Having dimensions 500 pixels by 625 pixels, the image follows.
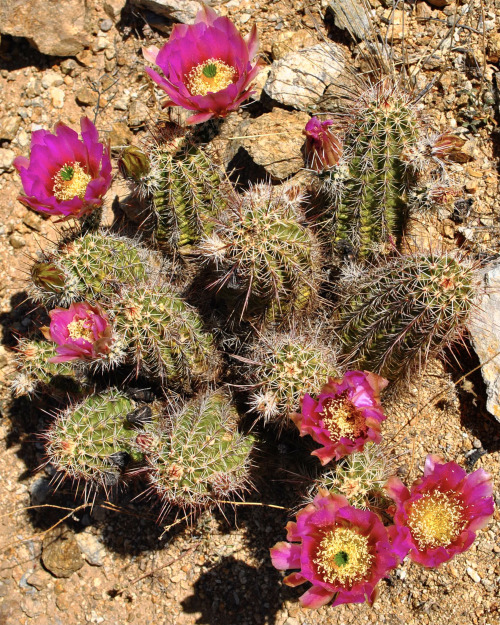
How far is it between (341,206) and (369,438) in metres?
1.42

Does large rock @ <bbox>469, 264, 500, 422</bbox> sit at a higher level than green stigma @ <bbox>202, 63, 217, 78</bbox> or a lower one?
lower

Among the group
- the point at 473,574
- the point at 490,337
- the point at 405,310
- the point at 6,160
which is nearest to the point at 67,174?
the point at 6,160

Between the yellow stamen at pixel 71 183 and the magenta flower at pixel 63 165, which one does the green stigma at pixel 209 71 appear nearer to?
the magenta flower at pixel 63 165

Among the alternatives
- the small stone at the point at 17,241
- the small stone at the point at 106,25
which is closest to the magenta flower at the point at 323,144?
the small stone at the point at 17,241

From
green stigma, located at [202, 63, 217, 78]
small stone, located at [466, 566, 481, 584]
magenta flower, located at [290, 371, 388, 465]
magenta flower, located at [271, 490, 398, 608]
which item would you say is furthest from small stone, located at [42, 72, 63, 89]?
small stone, located at [466, 566, 481, 584]

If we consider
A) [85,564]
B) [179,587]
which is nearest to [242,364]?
[179,587]

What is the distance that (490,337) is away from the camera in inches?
147

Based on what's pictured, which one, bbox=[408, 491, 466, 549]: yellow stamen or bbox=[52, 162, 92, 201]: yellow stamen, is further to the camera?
bbox=[52, 162, 92, 201]: yellow stamen

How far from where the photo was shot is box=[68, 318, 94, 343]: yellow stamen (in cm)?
305

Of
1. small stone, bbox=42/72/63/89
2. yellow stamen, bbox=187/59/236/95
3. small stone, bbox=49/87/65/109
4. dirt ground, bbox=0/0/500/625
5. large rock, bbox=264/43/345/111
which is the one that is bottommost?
dirt ground, bbox=0/0/500/625

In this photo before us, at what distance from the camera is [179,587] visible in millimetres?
3822

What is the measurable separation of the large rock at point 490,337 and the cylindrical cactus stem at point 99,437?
2147 millimetres

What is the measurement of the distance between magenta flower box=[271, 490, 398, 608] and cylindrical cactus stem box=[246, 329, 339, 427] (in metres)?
0.52

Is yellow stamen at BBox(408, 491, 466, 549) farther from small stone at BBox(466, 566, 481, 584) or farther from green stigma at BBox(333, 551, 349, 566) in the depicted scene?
small stone at BBox(466, 566, 481, 584)
